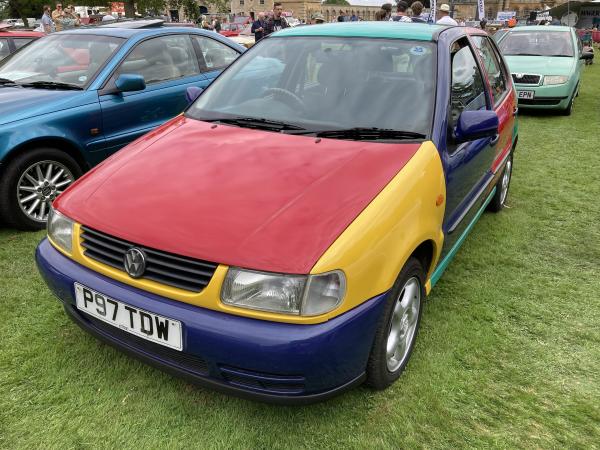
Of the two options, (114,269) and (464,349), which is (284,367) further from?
(464,349)

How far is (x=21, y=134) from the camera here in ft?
12.4

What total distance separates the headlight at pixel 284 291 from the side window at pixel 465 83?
137 cm

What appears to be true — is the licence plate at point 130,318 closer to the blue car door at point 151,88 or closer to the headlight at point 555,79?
the blue car door at point 151,88

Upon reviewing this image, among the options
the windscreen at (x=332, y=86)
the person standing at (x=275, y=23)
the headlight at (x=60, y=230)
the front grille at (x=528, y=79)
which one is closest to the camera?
the headlight at (x=60, y=230)

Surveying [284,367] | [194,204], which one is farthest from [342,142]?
[284,367]

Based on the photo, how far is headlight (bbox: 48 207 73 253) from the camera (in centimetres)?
222

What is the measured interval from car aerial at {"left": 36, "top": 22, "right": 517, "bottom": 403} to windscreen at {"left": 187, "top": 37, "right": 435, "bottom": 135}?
0.01 m

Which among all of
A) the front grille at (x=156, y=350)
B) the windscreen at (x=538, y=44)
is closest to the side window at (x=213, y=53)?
the front grille at (x=156, y=350)

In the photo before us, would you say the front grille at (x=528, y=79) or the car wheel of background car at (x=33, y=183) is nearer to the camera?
the car wheel of background car at (x=33, y=183)

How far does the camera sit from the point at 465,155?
2840 millimetres

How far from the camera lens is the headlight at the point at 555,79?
8.30 meters

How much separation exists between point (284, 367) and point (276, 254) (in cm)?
40

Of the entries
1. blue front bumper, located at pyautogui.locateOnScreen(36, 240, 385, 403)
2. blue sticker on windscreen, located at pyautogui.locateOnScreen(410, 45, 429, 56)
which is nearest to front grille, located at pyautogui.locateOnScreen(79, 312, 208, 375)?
blue front bumper, located at pyautogui.locateOnScreen(36, 240, 385, 403)

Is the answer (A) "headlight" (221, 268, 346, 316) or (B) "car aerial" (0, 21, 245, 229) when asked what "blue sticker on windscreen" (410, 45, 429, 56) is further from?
(B) "car aerial" (0, 21, 245, 229)
